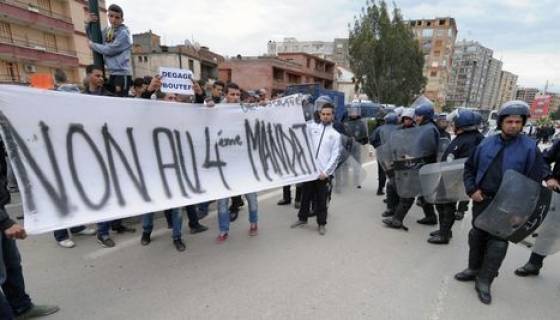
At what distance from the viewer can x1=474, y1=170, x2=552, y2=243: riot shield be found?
2.44 meters

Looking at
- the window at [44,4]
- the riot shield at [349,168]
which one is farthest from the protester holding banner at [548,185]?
the window at [44,4]

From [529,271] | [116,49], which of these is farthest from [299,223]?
[116,49]

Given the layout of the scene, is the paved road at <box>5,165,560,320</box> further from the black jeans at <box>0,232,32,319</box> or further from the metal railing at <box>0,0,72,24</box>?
the metal railing at <box>0,0,72,24</box>

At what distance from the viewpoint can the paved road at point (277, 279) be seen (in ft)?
8.00

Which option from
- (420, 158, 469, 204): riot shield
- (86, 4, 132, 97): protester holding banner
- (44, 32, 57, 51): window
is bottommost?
(420, 158, 469, 204): riot shield

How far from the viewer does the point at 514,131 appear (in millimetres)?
2484

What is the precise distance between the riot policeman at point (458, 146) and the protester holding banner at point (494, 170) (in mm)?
778

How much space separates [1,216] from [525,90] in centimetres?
15104

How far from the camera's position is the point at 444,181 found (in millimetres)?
3574

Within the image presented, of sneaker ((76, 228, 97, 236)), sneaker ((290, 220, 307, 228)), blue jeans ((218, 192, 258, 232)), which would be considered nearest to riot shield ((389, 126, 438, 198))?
sneaker ((290, 220, 307, 228))

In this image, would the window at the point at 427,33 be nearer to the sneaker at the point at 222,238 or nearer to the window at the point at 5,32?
the window at the point at 5,32

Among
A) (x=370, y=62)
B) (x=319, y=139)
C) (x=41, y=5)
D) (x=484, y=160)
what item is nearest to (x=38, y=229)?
(x=319, y=139)

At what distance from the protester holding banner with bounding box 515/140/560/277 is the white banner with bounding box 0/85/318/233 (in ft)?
8.49

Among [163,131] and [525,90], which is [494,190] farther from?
[525,90]
